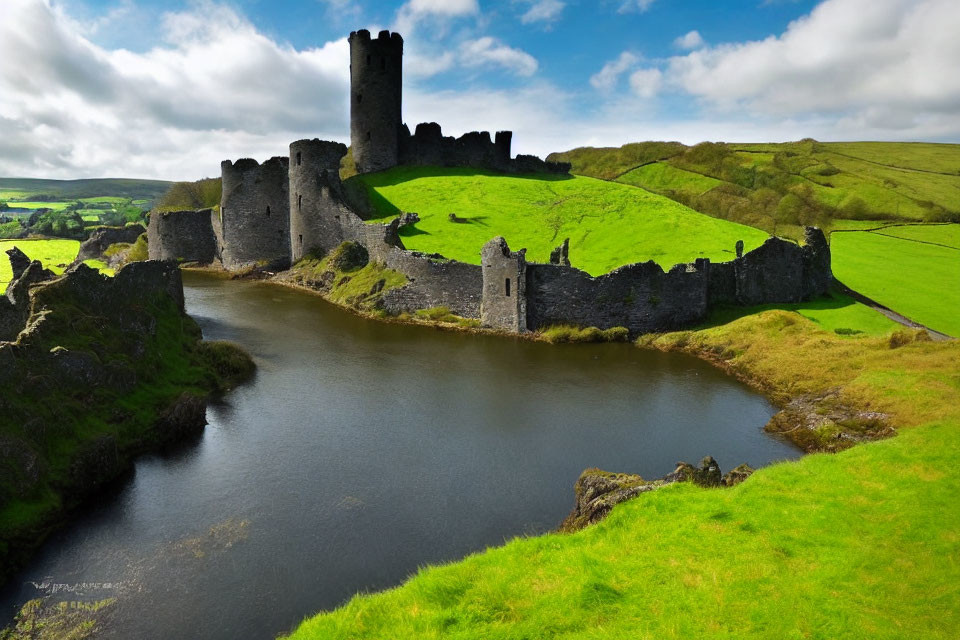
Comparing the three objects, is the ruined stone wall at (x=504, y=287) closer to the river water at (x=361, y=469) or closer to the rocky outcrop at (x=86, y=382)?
the river water at (x=361, y=469)

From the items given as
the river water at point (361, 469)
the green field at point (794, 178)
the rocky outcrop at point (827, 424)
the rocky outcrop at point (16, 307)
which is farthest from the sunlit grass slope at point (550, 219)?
the rocky outcrop at point (16, 307)

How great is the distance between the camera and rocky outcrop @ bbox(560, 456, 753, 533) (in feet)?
41.0

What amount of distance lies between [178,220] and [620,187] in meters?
39.4

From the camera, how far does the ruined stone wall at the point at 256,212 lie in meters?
49.2

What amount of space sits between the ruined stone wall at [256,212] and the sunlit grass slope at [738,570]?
145 ft

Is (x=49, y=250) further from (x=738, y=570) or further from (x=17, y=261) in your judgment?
(x=738, y=570)

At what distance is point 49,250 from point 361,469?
54.5 m

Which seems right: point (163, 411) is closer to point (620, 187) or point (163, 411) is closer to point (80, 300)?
point (80, 300)

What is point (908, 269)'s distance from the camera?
3588 cm

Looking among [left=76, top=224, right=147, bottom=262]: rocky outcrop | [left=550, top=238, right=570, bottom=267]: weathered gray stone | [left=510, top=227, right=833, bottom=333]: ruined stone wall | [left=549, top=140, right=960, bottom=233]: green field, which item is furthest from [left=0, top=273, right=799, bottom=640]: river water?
[left=76, top=224, right=147, bottom=262]: rocky outcrop

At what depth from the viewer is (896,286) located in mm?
33000

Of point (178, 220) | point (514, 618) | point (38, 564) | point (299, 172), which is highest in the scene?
point (299, 172)

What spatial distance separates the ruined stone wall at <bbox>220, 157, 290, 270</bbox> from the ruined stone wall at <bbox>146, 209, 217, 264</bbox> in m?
5.47

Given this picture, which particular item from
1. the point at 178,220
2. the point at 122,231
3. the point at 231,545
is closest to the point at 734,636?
the point at 231,545
